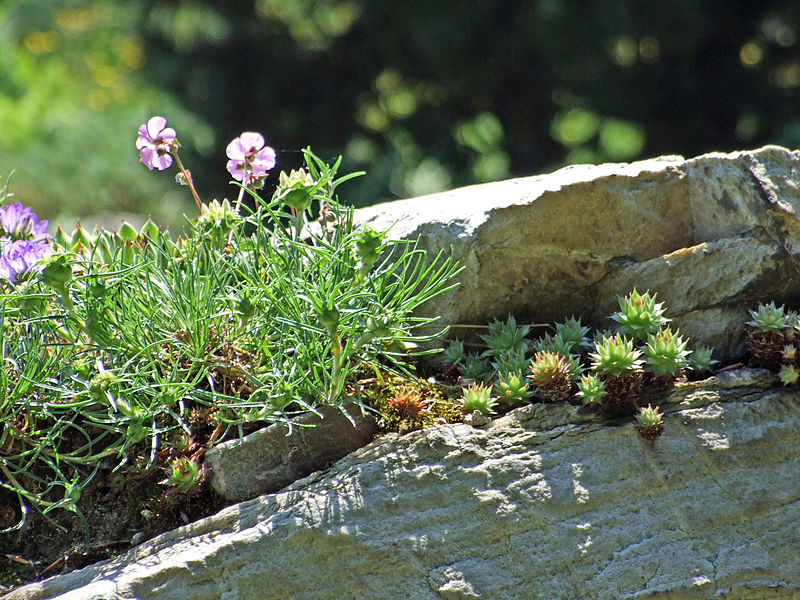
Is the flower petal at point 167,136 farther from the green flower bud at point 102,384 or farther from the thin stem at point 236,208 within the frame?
the green flower bud at point 102,384

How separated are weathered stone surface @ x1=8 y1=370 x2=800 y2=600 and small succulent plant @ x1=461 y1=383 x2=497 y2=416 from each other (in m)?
0.05

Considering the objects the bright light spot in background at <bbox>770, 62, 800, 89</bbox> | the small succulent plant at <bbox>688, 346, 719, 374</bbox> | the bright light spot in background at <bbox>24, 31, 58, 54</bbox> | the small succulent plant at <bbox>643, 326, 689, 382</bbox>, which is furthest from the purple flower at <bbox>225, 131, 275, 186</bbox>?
the bright light spot in background at <bbox>24, 31, 58, 54</bbox>

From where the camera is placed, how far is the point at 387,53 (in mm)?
7082

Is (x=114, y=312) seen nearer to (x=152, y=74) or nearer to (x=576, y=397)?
(x=576, y=397)

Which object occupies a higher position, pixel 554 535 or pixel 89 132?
pixel 89 132

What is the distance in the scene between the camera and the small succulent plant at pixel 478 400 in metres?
2.22

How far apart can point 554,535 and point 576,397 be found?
1.29ft

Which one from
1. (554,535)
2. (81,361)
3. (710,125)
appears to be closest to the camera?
(554,535)

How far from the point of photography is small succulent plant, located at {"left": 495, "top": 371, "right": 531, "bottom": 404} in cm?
226

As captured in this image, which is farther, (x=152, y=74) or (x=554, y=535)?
(x=152, y=74)

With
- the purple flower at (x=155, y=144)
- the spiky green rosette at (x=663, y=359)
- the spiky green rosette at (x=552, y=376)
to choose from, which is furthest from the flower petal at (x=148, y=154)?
the spiky green rosette at (x=663, y=359)

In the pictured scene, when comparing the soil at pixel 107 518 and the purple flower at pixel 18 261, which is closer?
the soil at pixel 107 518

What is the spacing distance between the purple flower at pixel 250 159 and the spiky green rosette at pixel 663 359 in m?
1.27

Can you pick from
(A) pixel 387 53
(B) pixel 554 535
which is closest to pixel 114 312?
(B) pixel 554 535
